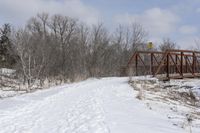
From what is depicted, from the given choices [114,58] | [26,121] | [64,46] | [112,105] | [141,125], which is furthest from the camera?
[64,46]

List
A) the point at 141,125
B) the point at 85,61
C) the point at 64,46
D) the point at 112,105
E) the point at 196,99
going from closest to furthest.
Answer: the point at 141,125
the point at 112,105
the point at 196,99
the point at 85,61
the point at 64,46

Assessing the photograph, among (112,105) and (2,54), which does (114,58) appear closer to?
(2,54)

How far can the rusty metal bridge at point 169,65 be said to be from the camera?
72.8ft

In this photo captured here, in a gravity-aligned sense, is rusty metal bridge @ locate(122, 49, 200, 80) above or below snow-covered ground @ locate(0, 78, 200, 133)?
above

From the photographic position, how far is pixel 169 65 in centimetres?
2273

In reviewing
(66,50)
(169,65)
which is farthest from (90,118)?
(66,50)

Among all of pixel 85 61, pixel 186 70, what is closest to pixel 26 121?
pixel 186 70

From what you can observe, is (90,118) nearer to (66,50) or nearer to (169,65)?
(169,65)

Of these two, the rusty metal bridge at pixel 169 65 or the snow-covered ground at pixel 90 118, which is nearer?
the snow-covered ground at pixel 90 118

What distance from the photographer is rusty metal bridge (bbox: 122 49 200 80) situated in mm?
22191

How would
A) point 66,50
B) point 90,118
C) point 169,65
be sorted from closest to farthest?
point 90,118, point 169,65, point 66,50

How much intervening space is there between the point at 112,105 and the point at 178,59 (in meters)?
13.9

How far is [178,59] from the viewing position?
945 inches

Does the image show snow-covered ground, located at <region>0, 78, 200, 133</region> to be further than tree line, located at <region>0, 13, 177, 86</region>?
No
